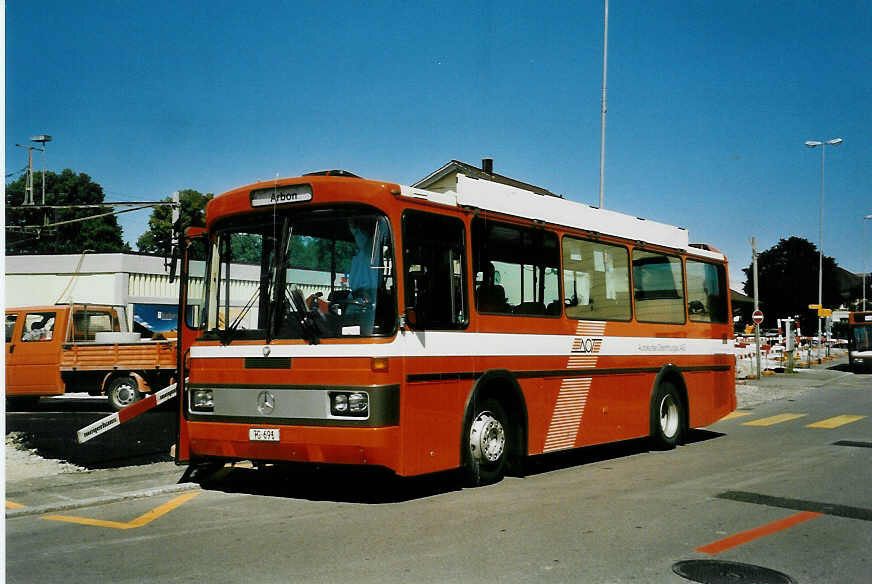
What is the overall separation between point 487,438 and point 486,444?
0.21ft

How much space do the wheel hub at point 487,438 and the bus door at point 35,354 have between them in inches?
486

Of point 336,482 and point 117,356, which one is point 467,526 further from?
point 117,356

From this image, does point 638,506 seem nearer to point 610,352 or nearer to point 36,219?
point 610,352

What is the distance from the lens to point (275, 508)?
8.06 meters

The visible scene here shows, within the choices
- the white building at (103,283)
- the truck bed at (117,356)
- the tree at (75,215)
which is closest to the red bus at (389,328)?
the truck bed at (117,356)

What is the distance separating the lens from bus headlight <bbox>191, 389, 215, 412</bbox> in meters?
8.80

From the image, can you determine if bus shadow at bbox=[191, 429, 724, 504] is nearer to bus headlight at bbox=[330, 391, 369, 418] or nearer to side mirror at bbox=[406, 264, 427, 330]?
bus headlight at bbox=[330, 391, 369, 418]

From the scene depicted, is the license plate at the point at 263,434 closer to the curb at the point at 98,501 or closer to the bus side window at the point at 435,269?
the curb at the point at 98,501

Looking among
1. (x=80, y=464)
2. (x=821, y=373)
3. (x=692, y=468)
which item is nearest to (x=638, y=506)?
(x=692, y=468)

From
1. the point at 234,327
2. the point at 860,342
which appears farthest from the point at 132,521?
the point at 860,342

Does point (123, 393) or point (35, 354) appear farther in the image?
point (35, 354)

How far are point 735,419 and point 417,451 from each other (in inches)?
482

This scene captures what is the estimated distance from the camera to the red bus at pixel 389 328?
26.2 ft

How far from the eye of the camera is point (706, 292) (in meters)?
14.5
